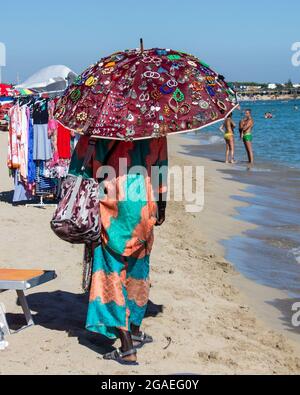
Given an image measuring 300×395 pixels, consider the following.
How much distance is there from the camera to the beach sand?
15.8 ft

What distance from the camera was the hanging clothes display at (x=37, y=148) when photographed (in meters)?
10.3

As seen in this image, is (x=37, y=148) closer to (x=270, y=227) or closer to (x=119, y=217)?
(x=270, y=227)

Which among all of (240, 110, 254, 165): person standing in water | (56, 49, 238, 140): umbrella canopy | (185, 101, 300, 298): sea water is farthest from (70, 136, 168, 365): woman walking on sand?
(240, 110, 254, 165): person standing in water

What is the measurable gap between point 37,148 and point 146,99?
6.04 meters

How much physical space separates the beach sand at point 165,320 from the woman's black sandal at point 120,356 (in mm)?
64

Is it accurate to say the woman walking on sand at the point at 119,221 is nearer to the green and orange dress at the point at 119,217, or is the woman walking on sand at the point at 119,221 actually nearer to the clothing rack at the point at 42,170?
the green and orange dress at the point at 119,217

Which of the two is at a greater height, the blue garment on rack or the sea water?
the blue garment on rack

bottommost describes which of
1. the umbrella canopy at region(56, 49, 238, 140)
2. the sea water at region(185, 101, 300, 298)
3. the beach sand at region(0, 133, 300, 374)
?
the sea water at region(185, 101, 300, 298)

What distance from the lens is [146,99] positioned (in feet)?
15.1

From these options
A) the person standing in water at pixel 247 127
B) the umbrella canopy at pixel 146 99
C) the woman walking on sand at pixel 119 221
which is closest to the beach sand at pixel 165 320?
the woman walking on sand at pixel 119 221

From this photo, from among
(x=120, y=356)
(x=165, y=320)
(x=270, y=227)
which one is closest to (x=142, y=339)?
(x=120, y=356)

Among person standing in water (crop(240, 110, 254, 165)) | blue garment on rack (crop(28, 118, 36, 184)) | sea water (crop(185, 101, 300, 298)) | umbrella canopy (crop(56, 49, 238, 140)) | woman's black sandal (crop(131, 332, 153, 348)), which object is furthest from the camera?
person standing in water (crop(240, 110, 254, 165))

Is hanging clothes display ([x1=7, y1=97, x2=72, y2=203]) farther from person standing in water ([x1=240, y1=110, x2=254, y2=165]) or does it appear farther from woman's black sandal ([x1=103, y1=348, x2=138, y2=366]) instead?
person standing in water ([x1=240, y1=110, x2=254, y2=165])

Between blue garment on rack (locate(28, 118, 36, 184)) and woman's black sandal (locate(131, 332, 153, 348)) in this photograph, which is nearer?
woman's black sandal (locate(131, 332, 153, 348))
